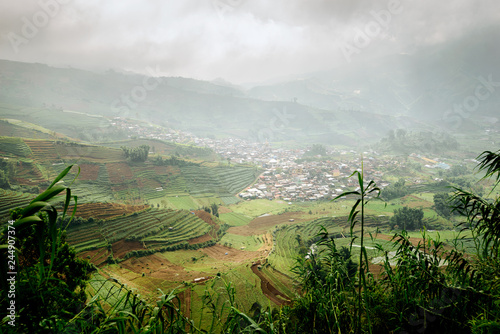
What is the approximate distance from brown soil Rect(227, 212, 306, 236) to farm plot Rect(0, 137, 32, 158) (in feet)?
119

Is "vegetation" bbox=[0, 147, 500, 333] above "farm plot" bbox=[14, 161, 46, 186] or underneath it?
above

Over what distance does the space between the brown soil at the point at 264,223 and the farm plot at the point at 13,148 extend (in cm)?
3618

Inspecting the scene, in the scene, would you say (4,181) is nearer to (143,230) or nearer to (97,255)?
(143,230)

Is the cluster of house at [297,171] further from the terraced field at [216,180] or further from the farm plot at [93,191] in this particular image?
the farm plot at [93,191]

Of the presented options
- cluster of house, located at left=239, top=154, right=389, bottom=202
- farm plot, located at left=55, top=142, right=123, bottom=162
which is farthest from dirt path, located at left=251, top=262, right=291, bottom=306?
farm plot, located at left=55, top=142, right=123, bottom=162

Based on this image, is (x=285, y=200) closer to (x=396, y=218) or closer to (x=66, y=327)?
(x=396, y=218)

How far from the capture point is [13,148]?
3888 cm

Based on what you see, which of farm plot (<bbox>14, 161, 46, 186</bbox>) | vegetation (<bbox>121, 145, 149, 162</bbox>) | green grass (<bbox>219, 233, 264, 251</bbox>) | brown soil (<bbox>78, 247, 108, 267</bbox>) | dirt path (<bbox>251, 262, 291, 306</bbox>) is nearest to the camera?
dirt path (<bbox>251, 262, 291, 306</bbox>)

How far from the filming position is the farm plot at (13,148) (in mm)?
37438

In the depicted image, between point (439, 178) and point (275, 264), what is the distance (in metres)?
55.0

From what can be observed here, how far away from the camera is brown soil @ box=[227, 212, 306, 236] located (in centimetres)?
3562

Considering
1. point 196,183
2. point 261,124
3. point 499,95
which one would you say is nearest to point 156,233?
point 196,183

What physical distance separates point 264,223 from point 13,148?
140ft

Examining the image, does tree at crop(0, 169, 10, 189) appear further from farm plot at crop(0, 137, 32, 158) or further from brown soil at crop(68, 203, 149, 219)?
brown soil at crop(68, 203, 149, 219)
